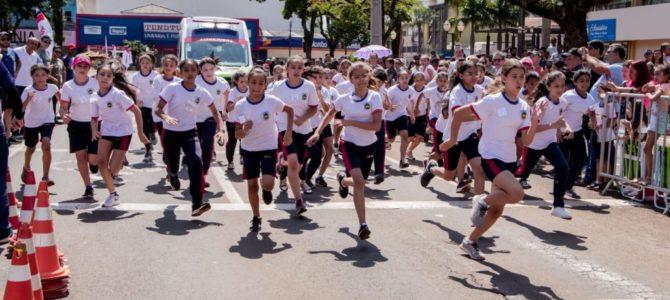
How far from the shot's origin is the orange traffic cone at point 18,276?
4.35 meters

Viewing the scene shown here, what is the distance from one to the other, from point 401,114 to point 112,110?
5.21m

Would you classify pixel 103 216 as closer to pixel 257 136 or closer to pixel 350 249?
pixel 257 136

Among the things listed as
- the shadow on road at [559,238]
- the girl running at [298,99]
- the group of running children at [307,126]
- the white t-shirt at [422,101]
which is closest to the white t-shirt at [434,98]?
the group of running children at [307,126]

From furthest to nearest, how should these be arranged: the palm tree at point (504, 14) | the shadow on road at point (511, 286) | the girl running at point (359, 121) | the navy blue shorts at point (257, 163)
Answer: the palm tree at point (504, 14)
the navy blue shorts at point (257, 163)
the girl running at point (359, 121)
the shadow on road at point (511, 286)

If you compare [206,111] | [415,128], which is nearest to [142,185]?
[206,111]

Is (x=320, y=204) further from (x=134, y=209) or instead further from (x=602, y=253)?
(x=602, y=253)

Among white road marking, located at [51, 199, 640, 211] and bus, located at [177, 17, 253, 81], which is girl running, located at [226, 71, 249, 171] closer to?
white road marking, located at [51, 199, 640, 211]

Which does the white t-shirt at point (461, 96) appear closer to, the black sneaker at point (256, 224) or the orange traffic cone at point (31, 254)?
the black sneaker at point (256, 224)

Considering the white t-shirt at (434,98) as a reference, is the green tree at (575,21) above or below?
above

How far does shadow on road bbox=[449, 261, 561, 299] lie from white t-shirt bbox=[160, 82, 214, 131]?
3969 mm

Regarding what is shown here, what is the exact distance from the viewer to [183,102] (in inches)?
341

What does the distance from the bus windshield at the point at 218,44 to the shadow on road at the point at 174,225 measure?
51.2ft

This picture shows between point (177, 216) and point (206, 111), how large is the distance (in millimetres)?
1770

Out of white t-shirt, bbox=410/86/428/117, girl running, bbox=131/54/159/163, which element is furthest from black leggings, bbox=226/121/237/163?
white t-shirt, bbox=410/86/428/117
